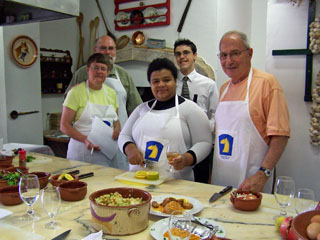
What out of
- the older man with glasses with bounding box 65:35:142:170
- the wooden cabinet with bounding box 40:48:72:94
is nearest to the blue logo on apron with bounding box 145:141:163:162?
the older man with glasses with bounding box 65:35:142:170

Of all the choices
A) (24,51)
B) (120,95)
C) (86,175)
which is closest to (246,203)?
(86,175)

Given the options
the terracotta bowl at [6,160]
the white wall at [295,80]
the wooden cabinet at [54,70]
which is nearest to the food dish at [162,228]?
the terracotta bowl at [6,160]

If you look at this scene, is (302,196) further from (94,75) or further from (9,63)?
(9,63)

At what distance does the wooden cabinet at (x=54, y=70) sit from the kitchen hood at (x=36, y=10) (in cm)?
300

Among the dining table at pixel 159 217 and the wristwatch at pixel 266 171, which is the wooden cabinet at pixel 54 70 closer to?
the dining table at pixel 159 217

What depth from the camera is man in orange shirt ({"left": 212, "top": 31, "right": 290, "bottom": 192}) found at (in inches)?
79.6

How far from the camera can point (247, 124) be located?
2117 mm

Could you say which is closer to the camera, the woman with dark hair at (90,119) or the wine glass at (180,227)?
the wine glass at (180,227)

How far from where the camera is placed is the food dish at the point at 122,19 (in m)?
5.44

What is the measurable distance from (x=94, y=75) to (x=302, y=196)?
211cm

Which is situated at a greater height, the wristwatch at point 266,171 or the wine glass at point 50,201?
the wine glass at point 50,201

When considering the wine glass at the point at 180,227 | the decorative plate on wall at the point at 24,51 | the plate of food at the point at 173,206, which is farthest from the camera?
the decorative plate on wall at the point at 24,51

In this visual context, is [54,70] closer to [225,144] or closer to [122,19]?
[122,19]

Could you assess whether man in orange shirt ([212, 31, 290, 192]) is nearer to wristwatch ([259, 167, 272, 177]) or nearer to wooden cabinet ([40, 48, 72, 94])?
wristwatch ([259, 167, 272, 177])
